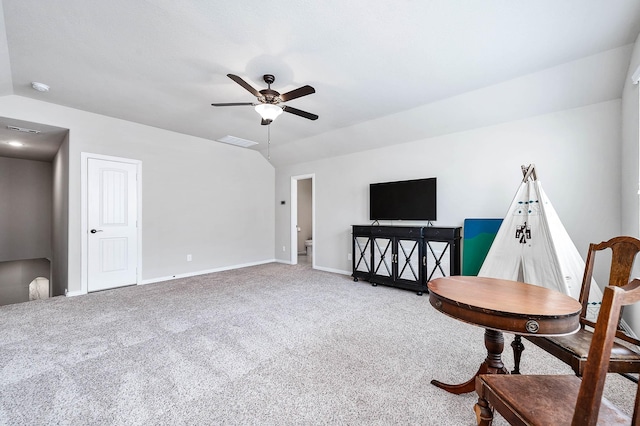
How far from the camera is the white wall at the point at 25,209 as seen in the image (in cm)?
692

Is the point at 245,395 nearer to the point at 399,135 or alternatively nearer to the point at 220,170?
the point at 399,135

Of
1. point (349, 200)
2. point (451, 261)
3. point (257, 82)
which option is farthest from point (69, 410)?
point (349, 200)

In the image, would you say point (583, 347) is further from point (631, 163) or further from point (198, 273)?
point (198, 273)

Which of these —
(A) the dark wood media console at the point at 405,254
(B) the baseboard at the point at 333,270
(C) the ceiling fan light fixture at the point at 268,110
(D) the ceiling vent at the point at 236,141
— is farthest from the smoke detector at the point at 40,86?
(B) the baseboard at the point at 333,270

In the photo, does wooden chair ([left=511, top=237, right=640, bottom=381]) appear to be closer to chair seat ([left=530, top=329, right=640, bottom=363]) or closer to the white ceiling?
chair seat ([left=530, top=329, right=640, bottom=363])

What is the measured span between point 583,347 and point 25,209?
35.0 feet

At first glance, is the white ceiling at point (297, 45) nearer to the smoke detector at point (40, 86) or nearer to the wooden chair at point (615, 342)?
the smoke detector at point (40, 86)

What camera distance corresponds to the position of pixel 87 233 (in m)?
4.16

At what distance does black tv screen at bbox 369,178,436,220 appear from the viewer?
172 inches

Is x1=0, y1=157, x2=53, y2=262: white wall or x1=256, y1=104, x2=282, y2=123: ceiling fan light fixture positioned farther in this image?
x1=0, y1=157, x2=53, y2=262: white wall

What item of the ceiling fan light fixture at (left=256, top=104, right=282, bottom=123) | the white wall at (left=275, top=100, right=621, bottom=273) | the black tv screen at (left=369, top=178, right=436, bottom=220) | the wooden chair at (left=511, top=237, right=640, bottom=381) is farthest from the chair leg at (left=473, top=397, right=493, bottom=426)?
the black tv screen at (left=369, top=178, right=436, bottom=220)

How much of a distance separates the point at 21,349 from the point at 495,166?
18.1ft

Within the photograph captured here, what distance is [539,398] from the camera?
1084mm

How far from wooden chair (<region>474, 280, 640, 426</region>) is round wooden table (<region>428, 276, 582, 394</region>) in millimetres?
210
